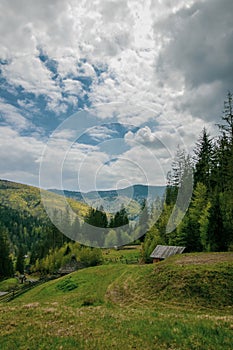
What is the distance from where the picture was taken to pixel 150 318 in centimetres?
1423

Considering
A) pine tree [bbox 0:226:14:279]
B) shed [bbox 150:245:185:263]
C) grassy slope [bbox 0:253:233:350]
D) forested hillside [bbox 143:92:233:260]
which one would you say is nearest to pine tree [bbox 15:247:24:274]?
pine tree [bbox 0:226:14:279]

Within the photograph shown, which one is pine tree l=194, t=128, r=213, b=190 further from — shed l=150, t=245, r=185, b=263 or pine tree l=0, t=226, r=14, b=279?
pine tree l=0, t=226, r=14, b=279

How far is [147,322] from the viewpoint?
1312cm

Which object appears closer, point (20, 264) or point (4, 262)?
point (4, 262)

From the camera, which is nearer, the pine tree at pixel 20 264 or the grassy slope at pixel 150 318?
the grassy slope at pixel 150 318

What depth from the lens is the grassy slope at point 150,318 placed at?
1066cm

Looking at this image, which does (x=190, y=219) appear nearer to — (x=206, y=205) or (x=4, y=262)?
(x=206, y=205)

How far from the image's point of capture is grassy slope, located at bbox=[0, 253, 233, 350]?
10656mm

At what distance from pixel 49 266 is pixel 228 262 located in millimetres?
69935

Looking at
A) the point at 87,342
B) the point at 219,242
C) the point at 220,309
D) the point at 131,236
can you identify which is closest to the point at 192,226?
the point at 219,242

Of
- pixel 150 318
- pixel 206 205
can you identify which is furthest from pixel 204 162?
pixel 150 318

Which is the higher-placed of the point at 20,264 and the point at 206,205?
the point at 206,205

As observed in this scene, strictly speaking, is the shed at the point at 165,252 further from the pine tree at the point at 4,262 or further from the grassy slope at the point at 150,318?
the pine tree at the point at 4,262

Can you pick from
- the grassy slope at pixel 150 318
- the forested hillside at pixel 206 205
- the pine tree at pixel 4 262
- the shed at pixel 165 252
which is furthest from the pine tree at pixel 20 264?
the grassy slope at pixel 150 318
